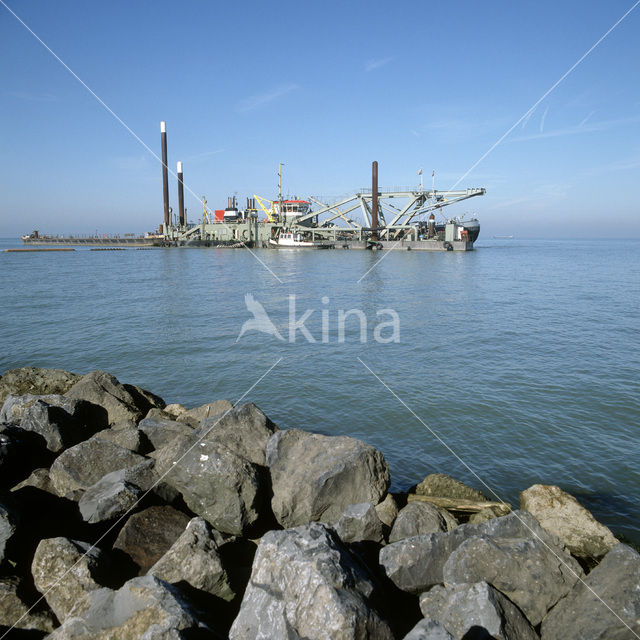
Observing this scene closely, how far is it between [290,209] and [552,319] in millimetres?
52743

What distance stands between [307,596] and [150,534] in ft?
5.84

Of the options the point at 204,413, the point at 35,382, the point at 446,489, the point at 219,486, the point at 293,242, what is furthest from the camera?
the point at 293,242

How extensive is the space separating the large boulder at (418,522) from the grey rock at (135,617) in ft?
6.22

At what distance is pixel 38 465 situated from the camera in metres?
5.25

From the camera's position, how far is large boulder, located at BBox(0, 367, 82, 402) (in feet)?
24.8

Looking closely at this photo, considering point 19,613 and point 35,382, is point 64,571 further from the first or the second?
point 35,382

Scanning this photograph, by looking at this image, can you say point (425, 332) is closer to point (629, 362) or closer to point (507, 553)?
point (629, 362)

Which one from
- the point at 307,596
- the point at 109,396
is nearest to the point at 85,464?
the point at 109,396

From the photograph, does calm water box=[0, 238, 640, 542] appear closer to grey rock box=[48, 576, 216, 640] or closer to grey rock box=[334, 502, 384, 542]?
grey rock box=[334, 502, 384, 542]

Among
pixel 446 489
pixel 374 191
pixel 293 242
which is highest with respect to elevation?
pixel 374 191

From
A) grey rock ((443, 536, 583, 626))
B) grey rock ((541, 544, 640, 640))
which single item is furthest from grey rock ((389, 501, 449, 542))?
grey rock ((541, 544, 640, 640))

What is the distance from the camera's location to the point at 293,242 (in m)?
59.9

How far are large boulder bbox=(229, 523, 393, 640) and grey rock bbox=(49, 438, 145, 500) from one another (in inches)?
94.5

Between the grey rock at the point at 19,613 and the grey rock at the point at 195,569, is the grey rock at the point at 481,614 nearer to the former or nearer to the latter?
the grey rock at the point at 195,569
